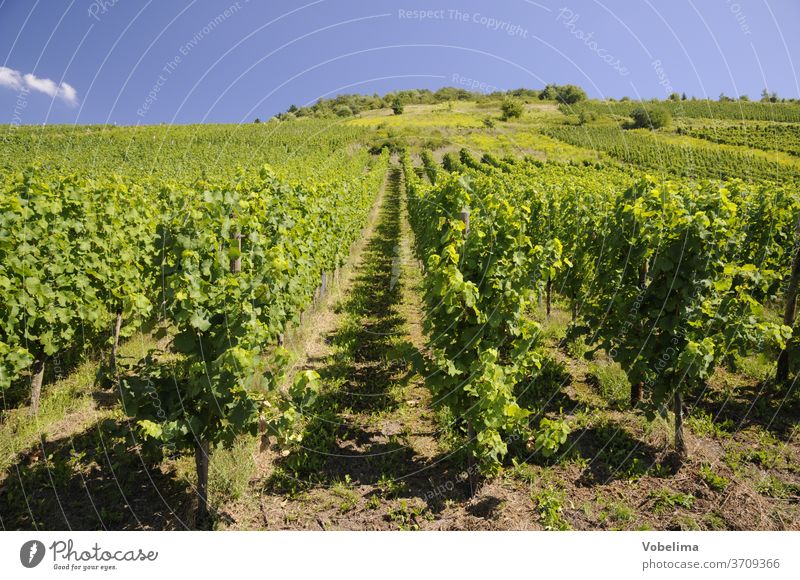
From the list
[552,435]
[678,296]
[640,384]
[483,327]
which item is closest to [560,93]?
[678,296]

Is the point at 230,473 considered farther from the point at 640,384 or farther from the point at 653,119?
the point at 653,119

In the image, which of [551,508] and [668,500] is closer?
[551,508]

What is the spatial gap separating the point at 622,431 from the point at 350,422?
178 inches

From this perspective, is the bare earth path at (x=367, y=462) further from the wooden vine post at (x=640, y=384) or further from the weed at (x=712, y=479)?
the wooden vine post at (x=640, y=384)

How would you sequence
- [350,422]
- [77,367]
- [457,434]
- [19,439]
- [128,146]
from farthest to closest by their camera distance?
[128,146]
[77,367]
[350,422]
[457,434]
[19,439]

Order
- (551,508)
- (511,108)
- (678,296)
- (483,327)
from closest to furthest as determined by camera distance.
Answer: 1. (551,508)
2. (483,327)
3. (678,296)
4. (511,108)

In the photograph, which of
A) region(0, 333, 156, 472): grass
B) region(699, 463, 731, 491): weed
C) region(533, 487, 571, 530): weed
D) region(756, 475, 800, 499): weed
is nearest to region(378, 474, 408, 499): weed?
region(533, 487, 571, 530): weed
